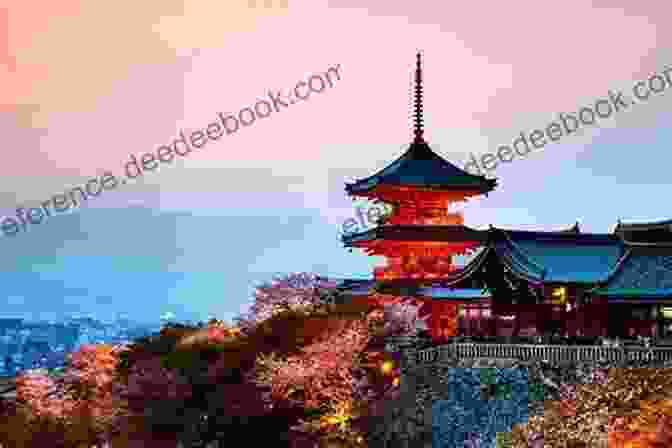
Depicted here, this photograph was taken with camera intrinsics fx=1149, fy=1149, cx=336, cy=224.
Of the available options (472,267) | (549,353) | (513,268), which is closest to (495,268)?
(472,267)

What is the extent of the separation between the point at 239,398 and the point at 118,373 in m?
15.3

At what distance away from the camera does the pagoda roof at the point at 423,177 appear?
56.4 metres

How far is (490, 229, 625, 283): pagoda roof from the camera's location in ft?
142

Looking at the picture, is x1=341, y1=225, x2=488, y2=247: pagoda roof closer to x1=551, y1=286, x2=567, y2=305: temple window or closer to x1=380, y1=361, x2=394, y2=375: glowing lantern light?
x1=551, y1=286, x2=567, y2=305: temple window

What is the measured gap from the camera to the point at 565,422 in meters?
33.7

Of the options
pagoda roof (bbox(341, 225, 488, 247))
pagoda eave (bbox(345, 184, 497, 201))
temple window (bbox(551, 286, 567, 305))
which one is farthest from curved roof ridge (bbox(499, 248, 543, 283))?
pagoda eave (bbox(345, 184, 497, 201))

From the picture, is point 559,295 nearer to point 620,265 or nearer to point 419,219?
point 620,265

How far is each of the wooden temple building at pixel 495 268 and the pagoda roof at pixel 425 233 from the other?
0.16 feet

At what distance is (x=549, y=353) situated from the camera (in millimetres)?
36688

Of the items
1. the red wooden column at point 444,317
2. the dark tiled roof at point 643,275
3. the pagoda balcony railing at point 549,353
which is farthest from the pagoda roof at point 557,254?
the red wooden column at point 444,317

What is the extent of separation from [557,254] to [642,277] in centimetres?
627

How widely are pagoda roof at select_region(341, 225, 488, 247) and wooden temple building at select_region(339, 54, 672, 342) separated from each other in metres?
0.05

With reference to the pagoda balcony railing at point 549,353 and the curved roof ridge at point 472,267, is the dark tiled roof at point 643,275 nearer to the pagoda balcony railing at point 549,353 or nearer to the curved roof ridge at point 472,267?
the pagoda balcony railing at point 549,353

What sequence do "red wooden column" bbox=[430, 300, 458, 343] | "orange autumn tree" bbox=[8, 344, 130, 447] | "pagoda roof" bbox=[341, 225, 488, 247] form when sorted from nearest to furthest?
"red wooden column" bbox=[430, 300, 458, 343] < "orange autumn tree" bbox=[8, 344, 130, 447] < "pagoda roof" bbox=[341, 225, 488, 247]
